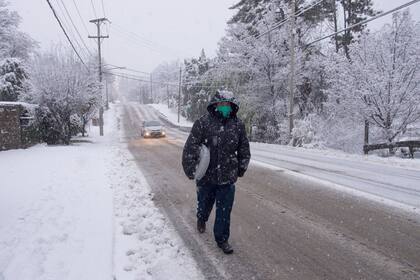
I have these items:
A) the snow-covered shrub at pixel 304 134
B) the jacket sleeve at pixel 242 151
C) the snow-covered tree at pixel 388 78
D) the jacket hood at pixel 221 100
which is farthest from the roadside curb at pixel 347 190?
the snow-covered shrub at pixel 304 134

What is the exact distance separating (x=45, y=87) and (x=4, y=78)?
15041mm

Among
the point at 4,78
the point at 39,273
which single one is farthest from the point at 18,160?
the point at 4,78

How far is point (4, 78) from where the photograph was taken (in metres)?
30.2

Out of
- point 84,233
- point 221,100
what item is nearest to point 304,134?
point 221,100

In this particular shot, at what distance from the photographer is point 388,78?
1856cm

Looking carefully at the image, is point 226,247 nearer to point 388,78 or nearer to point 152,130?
point 388,78

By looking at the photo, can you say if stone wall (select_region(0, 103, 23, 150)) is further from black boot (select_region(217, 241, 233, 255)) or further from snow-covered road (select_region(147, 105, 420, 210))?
black boot (select_region(217, 241, 233, 255))

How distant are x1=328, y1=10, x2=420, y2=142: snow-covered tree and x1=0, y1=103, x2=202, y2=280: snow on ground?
1494 centimetres

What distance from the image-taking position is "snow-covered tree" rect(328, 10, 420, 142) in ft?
60.8

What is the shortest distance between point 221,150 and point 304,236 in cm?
183

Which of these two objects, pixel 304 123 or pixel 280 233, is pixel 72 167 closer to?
pixel 280 233

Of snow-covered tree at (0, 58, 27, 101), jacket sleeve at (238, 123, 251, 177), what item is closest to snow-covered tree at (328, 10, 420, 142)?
jacket sleeve at (238, 123, 251, 177)

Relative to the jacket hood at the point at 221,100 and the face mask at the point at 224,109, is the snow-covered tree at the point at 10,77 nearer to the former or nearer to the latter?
the jacket hood at the point at 221,100

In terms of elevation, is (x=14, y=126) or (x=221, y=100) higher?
(x=221, y=100)
